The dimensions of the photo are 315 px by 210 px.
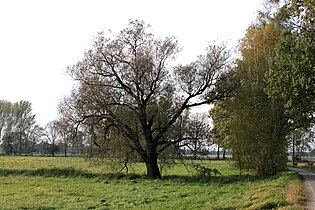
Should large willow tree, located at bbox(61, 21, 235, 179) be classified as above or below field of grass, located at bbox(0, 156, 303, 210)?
above

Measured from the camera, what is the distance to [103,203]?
17469 millimetres

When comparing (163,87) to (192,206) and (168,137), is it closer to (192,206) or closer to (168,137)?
(168,137)

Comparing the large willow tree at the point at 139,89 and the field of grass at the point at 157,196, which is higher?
the large willow tree at the point at 139,89

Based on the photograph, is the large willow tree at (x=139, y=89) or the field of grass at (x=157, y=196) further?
the large willow tree at (x=139, y=89)

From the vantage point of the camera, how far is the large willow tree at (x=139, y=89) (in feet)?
93.8

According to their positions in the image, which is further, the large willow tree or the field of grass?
the large willow tree

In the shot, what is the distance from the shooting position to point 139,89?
95.3 feet

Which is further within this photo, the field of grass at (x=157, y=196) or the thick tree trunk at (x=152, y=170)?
the thick tree trunk at (x=152, y=170)

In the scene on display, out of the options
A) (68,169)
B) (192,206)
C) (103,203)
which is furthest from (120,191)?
(68,169)

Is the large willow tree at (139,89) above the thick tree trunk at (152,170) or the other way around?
above

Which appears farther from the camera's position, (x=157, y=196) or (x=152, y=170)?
(x=152, y=170)

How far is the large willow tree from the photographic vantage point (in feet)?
93.8

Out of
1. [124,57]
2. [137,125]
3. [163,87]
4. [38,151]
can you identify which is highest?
[124,57]

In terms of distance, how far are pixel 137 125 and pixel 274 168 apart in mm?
11601
